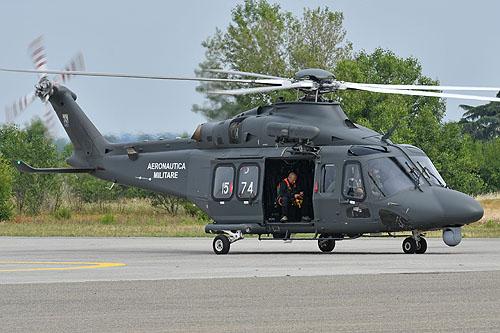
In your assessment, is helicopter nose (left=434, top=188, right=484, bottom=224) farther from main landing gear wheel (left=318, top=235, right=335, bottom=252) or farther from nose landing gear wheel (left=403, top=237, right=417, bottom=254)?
main landing gear wheel (left=318, top=235, right=335, bottom=252)

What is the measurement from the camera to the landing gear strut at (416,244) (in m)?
23.3

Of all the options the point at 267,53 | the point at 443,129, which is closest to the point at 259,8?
the point at 267,53

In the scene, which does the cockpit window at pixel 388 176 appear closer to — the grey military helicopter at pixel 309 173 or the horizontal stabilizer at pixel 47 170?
the grey military helicopter at pixel 309 173

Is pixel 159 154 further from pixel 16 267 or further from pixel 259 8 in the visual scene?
pixel 259 8

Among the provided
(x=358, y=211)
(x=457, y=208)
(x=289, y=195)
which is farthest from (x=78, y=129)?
(x=457, y=208)

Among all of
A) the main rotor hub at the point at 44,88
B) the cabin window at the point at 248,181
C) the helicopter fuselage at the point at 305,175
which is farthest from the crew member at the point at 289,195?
the main rotor hub at the point at 44,88

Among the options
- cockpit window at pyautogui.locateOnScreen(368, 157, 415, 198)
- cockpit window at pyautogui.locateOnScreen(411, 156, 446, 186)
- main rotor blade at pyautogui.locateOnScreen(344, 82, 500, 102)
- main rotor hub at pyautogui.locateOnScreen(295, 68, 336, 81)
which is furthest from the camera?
main rotor hub at pyautogui.locateOnScreen(295, 68, 336, 81)

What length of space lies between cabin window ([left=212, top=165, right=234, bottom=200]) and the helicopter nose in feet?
19.0

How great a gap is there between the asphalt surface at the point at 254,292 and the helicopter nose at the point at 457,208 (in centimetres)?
92

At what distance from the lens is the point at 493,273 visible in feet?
54.5

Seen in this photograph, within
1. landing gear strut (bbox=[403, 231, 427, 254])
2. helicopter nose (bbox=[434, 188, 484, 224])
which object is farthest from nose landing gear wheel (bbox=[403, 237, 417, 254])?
helicopter nose (bbox=[434, 188, 484, 224])

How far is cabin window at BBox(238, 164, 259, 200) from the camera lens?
24625mm

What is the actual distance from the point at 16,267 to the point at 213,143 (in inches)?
298

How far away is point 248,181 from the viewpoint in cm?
2480
